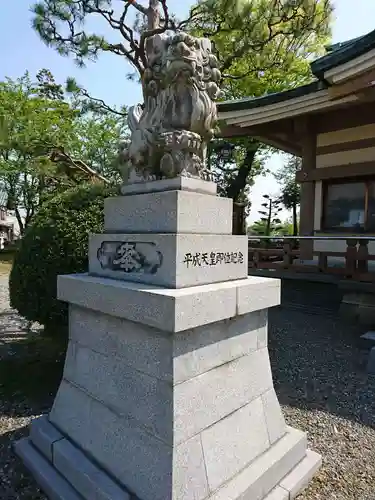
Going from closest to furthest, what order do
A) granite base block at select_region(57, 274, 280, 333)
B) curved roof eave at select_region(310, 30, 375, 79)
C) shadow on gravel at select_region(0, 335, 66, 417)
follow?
1. granite base block at select_region(57, 274, 280, 333)
2. shadow on gravel at select_region(0, 335, 66, 417)
3. curved roof eave at select_region(310, 30, 375, 79)

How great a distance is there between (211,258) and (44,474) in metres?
1.95

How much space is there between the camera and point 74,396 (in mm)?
2643

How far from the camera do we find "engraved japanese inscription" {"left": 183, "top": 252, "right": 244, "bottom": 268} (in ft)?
6.99

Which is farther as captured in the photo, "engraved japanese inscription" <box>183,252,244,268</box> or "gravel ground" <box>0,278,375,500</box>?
"gravel ground" <box>0,278,375,500</box>

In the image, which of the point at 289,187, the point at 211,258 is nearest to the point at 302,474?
the point at 211,258

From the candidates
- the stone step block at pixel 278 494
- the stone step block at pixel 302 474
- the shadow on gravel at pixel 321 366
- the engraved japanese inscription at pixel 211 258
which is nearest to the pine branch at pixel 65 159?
the shadow on gravel at pixel 321 366

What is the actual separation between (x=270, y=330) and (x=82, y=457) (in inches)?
164

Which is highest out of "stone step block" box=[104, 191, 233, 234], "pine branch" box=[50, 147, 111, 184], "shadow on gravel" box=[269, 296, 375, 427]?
"pine branch" box=[50, 147, 111, 184]

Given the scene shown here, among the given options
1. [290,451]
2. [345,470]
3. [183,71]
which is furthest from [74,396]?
[183,71]

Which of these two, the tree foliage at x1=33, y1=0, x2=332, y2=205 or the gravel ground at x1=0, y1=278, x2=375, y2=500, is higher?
the tree foliage at x1=33, y1=0, x2=332, y2=205

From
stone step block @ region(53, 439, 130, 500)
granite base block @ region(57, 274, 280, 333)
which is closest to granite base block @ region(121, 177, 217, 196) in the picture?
granite base block @ region(57, 274, 280, 333)

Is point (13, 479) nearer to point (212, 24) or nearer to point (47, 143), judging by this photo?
point (47, 143)

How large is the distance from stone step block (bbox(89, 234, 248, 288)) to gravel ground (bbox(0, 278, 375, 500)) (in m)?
1.64

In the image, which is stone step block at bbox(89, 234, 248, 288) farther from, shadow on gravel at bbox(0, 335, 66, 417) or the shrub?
shadow on gravel at bbox(0, 335, 66, 417)
